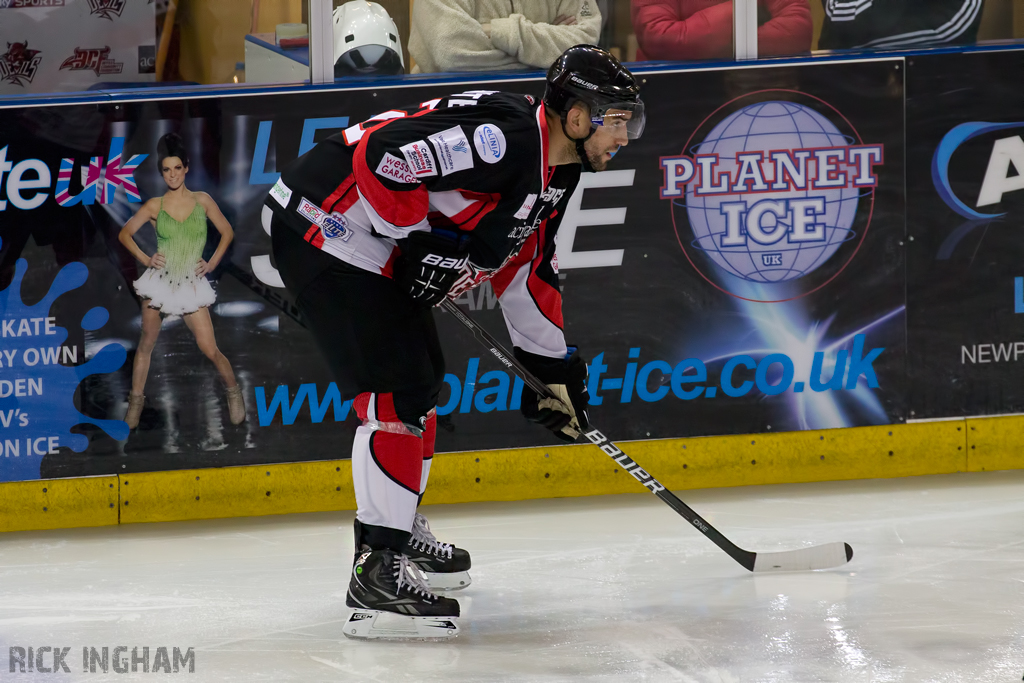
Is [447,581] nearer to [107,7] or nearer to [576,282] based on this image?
[576,282]

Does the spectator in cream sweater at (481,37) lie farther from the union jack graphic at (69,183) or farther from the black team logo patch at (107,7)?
the union jack graphic at (69,183)

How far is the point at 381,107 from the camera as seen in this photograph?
11.1 feet

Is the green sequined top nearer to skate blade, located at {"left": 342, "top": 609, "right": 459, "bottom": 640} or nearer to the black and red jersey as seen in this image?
the black and red jersey

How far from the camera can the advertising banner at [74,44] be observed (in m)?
3.32

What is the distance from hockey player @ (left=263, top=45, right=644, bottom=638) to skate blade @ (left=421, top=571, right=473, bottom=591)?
28 centimetres

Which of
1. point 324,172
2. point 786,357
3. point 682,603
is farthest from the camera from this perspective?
point 786,357

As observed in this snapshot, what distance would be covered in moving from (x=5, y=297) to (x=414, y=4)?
55.9 inches

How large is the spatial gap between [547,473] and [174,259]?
1.25m

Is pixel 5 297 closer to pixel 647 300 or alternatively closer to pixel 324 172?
pixel 324 172

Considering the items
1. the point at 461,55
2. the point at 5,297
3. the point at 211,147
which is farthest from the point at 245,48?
the point at 5,297

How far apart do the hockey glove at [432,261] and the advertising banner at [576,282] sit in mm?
1011

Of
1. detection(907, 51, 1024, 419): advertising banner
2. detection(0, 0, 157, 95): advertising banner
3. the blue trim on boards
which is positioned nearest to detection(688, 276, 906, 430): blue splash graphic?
detection(907, 51, 1024, 419): advertising banner

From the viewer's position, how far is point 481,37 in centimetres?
352

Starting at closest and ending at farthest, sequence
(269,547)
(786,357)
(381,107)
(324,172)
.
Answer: (324,172)
(269,547)
(381,107)
(786,357)
